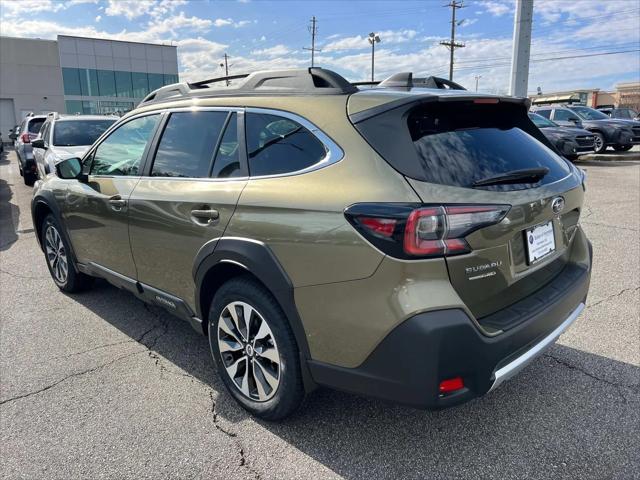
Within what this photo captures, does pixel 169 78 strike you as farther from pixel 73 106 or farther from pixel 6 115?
pixel 6 115

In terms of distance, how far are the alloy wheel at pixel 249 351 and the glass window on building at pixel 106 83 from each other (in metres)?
60.1

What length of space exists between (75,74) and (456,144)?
2454 inches

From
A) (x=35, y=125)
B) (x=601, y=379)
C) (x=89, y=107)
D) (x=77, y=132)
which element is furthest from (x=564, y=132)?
(x=89, y=107)

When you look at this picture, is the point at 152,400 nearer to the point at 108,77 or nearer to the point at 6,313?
the point at 6,313

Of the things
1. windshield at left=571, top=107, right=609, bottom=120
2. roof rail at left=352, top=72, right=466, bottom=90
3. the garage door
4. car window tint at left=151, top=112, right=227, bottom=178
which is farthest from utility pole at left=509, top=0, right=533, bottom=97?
the garage door

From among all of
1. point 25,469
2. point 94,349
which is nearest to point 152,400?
point 25,469

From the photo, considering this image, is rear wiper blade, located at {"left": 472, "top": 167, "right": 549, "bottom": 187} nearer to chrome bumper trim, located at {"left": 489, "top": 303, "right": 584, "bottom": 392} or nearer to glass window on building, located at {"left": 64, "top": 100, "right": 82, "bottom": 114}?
chrome bumper trim, located at {"left": 489, "top": 303, "right": 584, "bottom": 392}

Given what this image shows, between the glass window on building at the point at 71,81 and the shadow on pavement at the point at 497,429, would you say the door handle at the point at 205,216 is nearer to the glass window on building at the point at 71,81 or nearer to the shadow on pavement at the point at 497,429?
the shadow on pavement at the point at 497,429

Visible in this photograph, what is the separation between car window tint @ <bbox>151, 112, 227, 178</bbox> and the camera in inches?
118

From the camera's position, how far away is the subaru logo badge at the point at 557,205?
251cm

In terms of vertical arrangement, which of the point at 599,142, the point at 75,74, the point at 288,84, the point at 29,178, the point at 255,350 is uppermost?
the point at 75,74

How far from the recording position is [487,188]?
2209 millimetres

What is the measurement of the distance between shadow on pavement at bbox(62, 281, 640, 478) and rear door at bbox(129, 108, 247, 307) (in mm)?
821

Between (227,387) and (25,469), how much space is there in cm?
108
